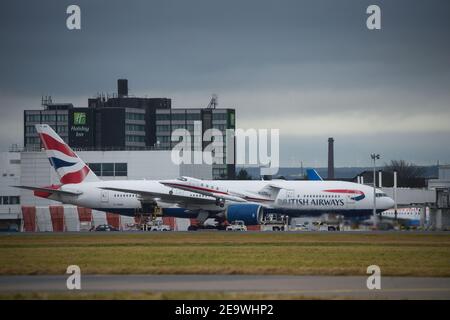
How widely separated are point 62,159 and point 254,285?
229 ft

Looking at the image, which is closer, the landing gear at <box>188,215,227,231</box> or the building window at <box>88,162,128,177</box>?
the landing gear at <box>188,215,227,231</box>

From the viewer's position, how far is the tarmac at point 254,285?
30895mm

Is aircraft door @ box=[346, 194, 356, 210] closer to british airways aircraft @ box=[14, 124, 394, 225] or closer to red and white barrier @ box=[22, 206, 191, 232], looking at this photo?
british airways aircraft @ box=[14, 124, 394, 225]

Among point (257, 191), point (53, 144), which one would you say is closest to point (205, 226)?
point (257, 191)

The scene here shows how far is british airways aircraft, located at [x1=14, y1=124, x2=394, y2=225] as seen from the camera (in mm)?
93062

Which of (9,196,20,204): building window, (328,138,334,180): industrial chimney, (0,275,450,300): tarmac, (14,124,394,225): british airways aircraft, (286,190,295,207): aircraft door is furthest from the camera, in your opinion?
(328,138,334,180): industrial chimney

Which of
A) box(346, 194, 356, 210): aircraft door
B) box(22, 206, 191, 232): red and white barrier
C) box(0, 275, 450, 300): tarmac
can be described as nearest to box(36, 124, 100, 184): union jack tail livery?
box(22, 206, 191, 232): red and white barrier

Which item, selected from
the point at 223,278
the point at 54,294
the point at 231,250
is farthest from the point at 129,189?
the point at 54,294

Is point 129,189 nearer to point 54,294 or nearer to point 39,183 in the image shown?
point 39,183

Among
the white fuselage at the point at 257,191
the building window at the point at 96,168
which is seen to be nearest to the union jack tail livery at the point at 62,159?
the white fuselage at the point at 257,191

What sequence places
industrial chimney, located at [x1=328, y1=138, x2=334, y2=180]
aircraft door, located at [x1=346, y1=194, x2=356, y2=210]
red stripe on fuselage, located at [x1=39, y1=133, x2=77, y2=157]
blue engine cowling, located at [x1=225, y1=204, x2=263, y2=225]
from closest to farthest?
blue engine cowling, located at [x1=225, y1=204, x2=263, y2=225] < aircraft door, located at [x1=346, y1=194, x2=356, y2=210] < red stripe on fuselage, located at [x1=39, y1=133, x2=77, y2=157] < industrial chimney, located at [x1=328, y1=138, x2=334, y2=180]

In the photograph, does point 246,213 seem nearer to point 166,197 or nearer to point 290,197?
point 290,197

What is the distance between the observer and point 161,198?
3799 inches

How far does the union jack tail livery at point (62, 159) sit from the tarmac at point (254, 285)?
6318 centimetres
